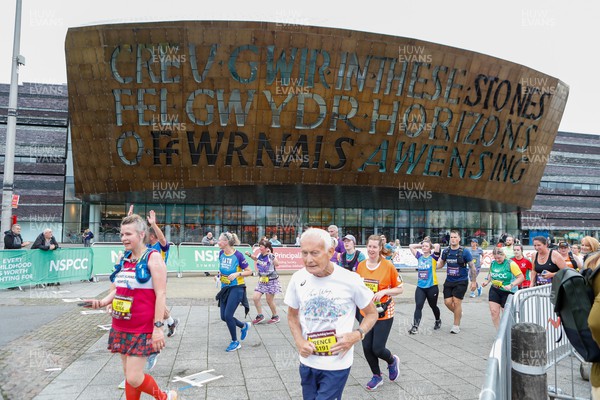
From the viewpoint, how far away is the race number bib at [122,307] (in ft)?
14.1

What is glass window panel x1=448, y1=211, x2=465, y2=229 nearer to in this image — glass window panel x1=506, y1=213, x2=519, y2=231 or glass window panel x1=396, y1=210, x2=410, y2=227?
glass window panel x1=396, y1=210, x2=410, y2=227

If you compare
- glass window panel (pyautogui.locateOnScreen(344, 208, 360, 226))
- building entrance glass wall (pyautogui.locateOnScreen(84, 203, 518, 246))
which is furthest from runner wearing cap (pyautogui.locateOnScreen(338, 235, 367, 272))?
glass window panel (pyautogui.locateOnScreen(344, 208, 360, 226))

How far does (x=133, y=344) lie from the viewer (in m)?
4.28

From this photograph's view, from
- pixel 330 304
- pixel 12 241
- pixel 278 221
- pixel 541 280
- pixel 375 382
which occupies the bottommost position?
pixel 375 382

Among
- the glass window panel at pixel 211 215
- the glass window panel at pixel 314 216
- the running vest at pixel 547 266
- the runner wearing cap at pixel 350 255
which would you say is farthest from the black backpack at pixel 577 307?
the glass window panel at pixel 314 216

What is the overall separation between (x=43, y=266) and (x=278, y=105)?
64.4ft

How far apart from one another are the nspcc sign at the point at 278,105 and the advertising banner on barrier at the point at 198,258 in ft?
43.1

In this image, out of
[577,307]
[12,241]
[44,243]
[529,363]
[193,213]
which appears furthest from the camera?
[193,213]

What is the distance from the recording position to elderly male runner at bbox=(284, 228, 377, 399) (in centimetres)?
346

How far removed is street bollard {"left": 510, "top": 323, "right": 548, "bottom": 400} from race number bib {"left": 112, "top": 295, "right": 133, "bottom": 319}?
369 cm

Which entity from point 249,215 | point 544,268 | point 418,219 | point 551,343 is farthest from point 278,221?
point 551,343

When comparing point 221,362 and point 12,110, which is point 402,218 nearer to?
point 12,110

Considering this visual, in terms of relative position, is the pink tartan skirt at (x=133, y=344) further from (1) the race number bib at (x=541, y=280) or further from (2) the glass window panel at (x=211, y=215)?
(2) the glass window panel at (x=211, y=215)

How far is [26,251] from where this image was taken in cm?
1469
